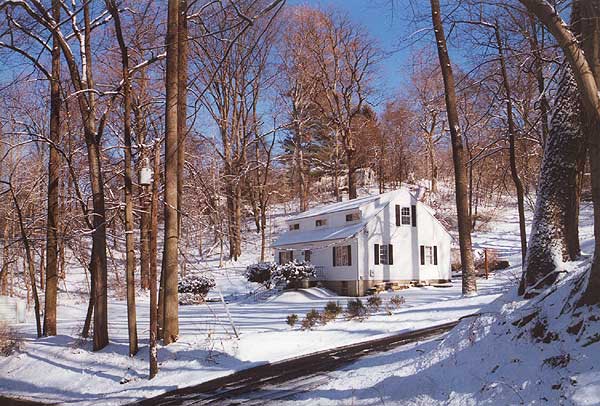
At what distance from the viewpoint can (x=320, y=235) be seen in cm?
3027

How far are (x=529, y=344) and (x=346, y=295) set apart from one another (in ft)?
71.8

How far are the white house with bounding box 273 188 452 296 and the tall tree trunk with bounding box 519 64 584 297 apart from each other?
19.8m

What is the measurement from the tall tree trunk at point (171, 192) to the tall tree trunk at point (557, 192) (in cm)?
767

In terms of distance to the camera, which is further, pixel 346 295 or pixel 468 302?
pixel 346 295

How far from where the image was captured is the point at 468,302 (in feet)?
53.4

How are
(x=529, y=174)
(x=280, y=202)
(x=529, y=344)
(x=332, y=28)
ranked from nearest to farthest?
(x=529, y=344)
(x=529, y=174)
(x=332, y=28)
(x=280, y=202)

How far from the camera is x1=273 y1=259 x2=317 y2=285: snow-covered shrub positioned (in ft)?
89.7

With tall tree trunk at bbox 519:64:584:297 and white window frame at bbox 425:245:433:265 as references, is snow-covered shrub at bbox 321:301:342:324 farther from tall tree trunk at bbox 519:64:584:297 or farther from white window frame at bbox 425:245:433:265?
white window frame at bbox 425:245:433:265

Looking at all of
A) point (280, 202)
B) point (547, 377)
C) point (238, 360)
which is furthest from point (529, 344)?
point (280, 202)

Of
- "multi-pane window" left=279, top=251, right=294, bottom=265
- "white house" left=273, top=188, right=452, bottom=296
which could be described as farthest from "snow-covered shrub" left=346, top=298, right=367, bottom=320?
"multi-pane window" left=279, top=251, right=294, bottom=265

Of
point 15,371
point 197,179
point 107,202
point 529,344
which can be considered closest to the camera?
point 529,344

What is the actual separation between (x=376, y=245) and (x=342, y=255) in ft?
6.04

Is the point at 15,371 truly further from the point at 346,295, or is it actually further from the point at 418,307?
the point at 346,295

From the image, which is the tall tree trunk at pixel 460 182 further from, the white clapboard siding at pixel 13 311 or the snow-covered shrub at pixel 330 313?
the white clapboard siding at pixel 13 311
